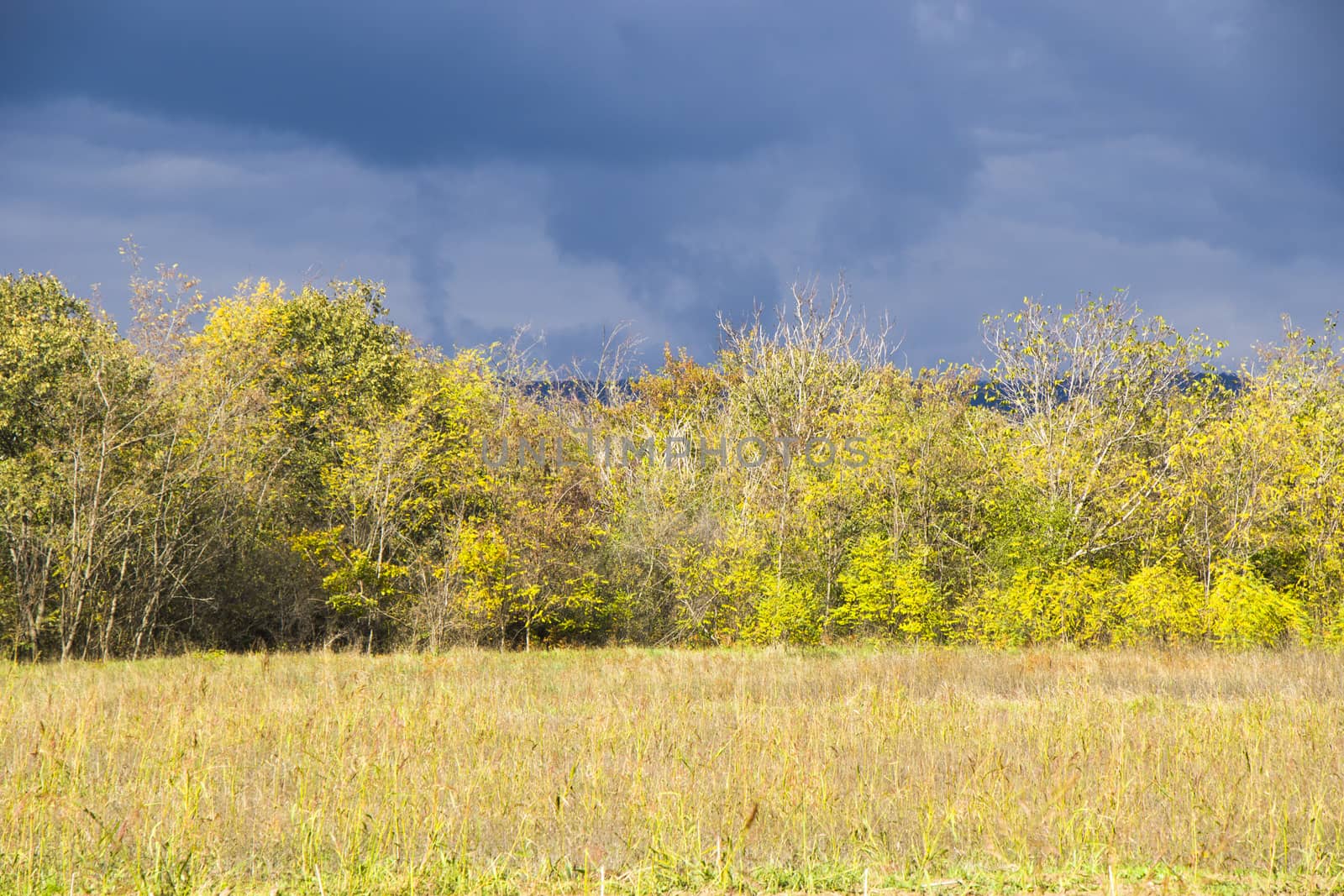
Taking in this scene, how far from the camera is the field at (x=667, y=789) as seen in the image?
16.2 feet

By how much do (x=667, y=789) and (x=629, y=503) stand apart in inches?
722

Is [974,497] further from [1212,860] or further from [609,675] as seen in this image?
[1212,860]

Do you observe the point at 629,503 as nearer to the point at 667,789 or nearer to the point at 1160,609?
the point at 1160,609

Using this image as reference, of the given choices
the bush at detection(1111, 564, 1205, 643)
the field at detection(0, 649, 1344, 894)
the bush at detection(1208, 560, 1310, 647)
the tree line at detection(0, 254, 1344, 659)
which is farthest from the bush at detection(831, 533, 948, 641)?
the field at detection(0, 649, 1344, 894)

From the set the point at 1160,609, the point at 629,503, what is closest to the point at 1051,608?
the point at 1160,609

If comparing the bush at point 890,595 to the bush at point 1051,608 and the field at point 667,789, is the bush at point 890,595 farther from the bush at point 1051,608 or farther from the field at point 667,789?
the field at point 667,789

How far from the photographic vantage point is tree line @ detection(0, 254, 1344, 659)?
54.6 feet

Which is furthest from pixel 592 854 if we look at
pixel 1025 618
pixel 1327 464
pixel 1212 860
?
pixel 1327 464

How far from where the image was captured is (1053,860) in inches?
207

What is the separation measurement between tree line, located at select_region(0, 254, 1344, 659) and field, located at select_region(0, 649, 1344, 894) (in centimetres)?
569

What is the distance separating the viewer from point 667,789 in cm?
653

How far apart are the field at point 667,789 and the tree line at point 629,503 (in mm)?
5687

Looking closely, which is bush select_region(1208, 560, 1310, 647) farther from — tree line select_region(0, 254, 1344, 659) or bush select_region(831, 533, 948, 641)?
bush select_region(831, 533, 948, 641)

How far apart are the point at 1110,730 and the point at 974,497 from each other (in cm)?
1115
